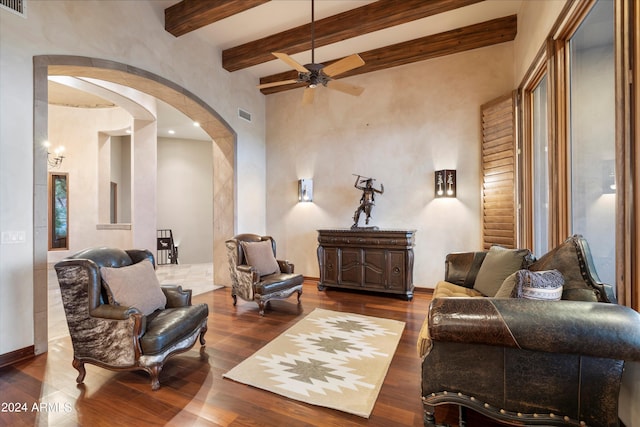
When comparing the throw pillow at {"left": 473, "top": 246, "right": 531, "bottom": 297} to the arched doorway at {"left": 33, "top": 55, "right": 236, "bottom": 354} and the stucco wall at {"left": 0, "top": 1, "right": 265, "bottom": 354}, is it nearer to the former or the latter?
the arched doorway at {"left": 33, "top": 55, "right": 236, "bottom": 354}

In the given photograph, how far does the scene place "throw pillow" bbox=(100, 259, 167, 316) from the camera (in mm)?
2285

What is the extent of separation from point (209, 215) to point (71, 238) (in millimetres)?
3348

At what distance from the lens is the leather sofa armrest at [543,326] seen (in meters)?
1.33

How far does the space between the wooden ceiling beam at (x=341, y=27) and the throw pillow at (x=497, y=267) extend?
9.31ft

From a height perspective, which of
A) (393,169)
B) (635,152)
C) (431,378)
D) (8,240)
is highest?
(393,169)

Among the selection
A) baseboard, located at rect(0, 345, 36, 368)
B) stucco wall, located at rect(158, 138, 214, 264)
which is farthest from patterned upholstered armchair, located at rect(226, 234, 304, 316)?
stucco wall, located at rect(158, 138, 214, 264)

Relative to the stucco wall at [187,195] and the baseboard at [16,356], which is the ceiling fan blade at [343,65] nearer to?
the baseboard at [16,356]

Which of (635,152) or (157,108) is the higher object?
(157,108)

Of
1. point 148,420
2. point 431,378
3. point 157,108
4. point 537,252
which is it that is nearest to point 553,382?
point 431,378

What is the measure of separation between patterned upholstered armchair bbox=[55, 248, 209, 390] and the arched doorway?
0.83m

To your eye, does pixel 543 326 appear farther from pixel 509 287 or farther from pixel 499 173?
pixel 499 173

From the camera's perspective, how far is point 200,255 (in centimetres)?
909

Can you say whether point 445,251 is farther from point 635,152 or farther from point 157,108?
point 157,108

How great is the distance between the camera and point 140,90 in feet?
13.2
